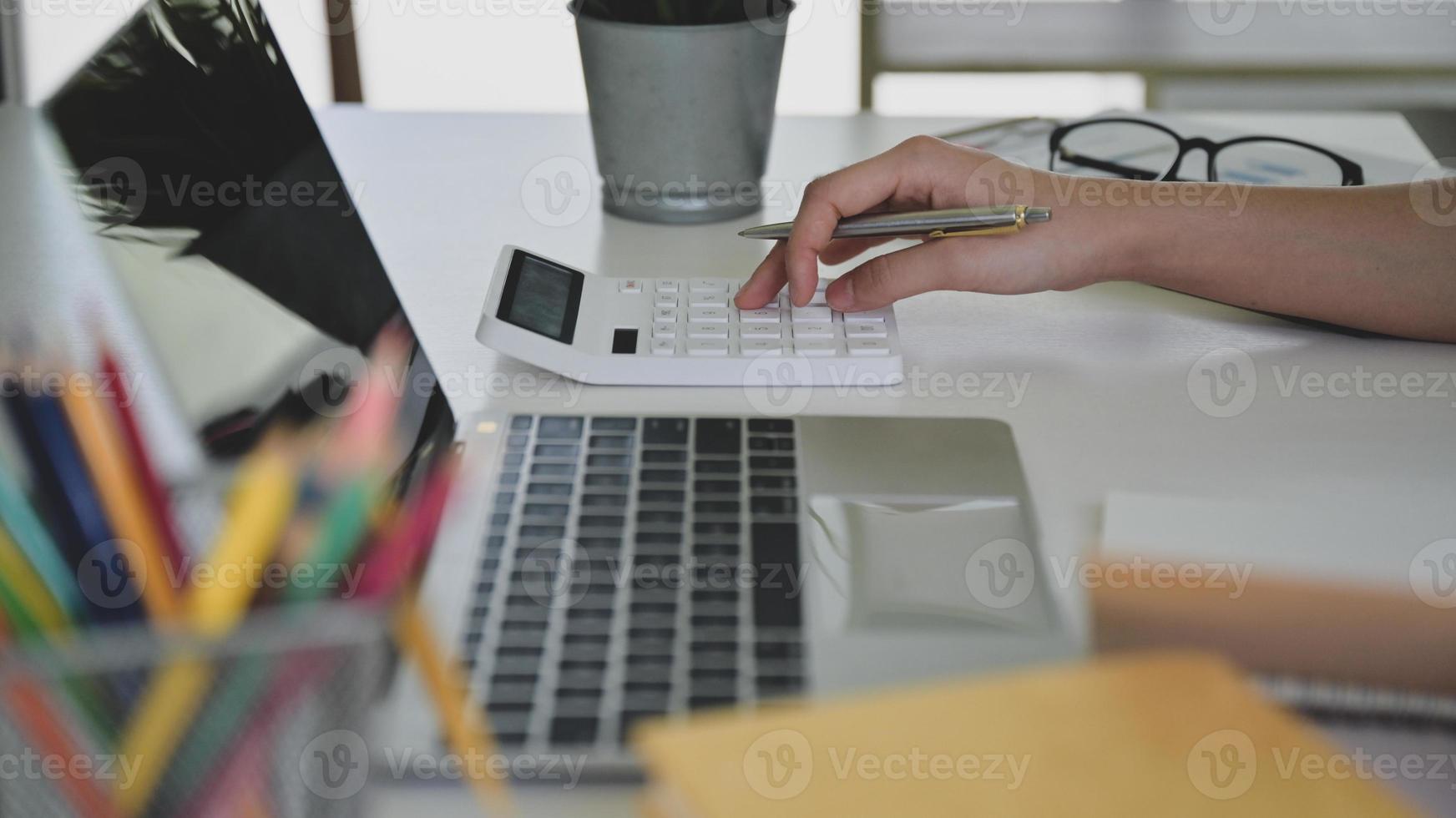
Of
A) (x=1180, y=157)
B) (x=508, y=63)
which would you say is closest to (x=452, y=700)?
(x=1180, y=157)

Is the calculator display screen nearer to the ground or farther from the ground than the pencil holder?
farther from the ground

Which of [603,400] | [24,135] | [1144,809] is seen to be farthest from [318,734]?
[24,135]

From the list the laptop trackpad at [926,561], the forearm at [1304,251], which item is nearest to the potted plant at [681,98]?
the forearm at [1304,251]

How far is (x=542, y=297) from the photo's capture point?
0.79 m

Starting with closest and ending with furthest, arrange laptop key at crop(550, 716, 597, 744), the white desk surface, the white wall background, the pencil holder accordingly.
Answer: the pencil holder → laptop key at crop(550, 716, 597, 744) → the white desk surface → the white wall background

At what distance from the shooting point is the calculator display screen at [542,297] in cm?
76

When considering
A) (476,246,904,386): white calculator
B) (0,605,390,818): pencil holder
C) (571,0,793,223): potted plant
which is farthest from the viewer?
(571,0,793,223): potted plant

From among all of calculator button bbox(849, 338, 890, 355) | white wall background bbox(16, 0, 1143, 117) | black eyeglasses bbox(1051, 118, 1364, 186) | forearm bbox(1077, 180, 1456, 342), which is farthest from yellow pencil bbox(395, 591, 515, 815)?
white wall background bbox(16, 0, 1143, 117)

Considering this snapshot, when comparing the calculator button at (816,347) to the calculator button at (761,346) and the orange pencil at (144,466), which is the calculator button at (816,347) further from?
the orange pencil at (144,466)

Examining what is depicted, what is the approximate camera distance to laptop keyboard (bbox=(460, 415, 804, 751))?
0.47 m

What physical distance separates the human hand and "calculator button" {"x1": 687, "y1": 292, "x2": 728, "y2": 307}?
0.02 metres

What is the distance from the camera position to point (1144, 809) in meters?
0.41

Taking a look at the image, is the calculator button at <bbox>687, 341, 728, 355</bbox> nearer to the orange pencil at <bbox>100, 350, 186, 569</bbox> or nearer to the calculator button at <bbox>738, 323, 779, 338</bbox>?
the calculator button at <bbox>738, 323, 779, 338</bbox>

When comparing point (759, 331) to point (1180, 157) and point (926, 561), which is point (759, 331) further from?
point (1180, 157)
